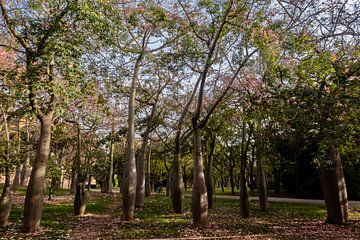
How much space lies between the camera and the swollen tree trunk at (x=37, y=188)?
8078 mm

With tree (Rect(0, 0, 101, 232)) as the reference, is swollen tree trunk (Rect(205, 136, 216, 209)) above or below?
below

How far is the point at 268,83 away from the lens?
370 inches

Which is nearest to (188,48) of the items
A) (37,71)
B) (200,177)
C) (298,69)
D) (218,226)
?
(298,69)

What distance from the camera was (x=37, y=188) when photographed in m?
8.27

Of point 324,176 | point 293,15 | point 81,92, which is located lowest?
point 324,176

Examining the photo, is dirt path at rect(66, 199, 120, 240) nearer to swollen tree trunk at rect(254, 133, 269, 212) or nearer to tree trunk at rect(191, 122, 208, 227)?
tree trunk at rect(191, 122, 208, 227)

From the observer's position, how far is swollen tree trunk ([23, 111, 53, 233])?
808 centimetres

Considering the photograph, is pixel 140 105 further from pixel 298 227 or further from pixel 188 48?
pixel 298 227

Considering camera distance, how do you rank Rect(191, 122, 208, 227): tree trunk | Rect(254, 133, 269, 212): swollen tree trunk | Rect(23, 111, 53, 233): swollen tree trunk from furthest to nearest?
Rect(254, 133, 269, 212): swollen tree trunk
Rect(191, 122, 208, 227): tree trunk
Rect(23, 111, 53, 233): swollen tree trunk

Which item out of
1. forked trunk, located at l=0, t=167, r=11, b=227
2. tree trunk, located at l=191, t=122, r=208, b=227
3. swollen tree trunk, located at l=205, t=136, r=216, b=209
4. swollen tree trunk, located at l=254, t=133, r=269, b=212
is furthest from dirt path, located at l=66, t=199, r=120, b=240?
swollen tree trunk, located at l=254, t=133, r=269, b=212

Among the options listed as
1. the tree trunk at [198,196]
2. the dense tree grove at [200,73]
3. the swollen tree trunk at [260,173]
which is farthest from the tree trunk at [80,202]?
the swollen tree trunk at [260,173]

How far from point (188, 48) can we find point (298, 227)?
7423 mm

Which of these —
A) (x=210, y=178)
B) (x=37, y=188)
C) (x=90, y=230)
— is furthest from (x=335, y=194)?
(x=37, y=188)

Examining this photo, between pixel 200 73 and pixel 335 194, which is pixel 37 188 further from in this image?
pixel 335 194
